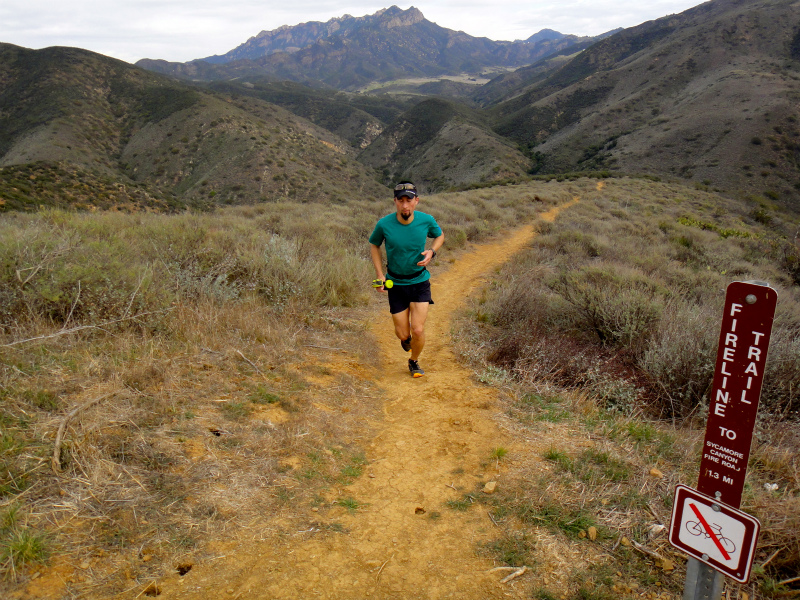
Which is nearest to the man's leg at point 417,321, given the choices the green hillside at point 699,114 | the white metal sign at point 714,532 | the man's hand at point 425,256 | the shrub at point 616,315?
the man's hand at point 425,256

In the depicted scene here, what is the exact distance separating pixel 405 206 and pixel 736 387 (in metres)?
3.35

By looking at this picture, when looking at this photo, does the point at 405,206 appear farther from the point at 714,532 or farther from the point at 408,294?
the point at 714,532

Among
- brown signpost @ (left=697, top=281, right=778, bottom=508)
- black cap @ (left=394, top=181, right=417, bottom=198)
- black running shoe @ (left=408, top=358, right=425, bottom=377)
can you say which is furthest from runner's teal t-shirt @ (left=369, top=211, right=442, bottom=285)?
brown signpost @ (left=697, top=281, right=778, bottom=508)

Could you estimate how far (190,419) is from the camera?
3170 millimetres

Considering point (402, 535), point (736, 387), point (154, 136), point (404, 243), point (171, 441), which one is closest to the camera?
point (736, 387)

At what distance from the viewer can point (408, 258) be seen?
14.9 feet

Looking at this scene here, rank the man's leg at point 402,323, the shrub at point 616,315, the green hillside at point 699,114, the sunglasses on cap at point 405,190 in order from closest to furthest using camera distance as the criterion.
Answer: the sunglasses on cap at point 405,190 → the man's leg at point 402,323 → the shrub at point 616,315 → the green hillside at point 699,114

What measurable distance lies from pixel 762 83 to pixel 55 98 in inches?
3446

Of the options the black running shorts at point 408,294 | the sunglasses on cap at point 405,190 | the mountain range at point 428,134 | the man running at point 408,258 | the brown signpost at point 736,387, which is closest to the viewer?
the brown signpost at point 736,387

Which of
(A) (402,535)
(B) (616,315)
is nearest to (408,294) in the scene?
(A) (402,535)

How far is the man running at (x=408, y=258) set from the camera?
4.50m

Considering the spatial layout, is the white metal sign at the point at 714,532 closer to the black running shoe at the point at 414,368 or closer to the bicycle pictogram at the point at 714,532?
the bicycle pictogram at the point at 714,532

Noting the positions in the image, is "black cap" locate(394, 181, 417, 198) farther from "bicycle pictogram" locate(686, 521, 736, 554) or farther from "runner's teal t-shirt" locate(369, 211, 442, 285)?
"bicycle pictogram" locate(686, 521, 736, 554)

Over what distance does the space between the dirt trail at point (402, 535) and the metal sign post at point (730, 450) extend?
39.5 inches
